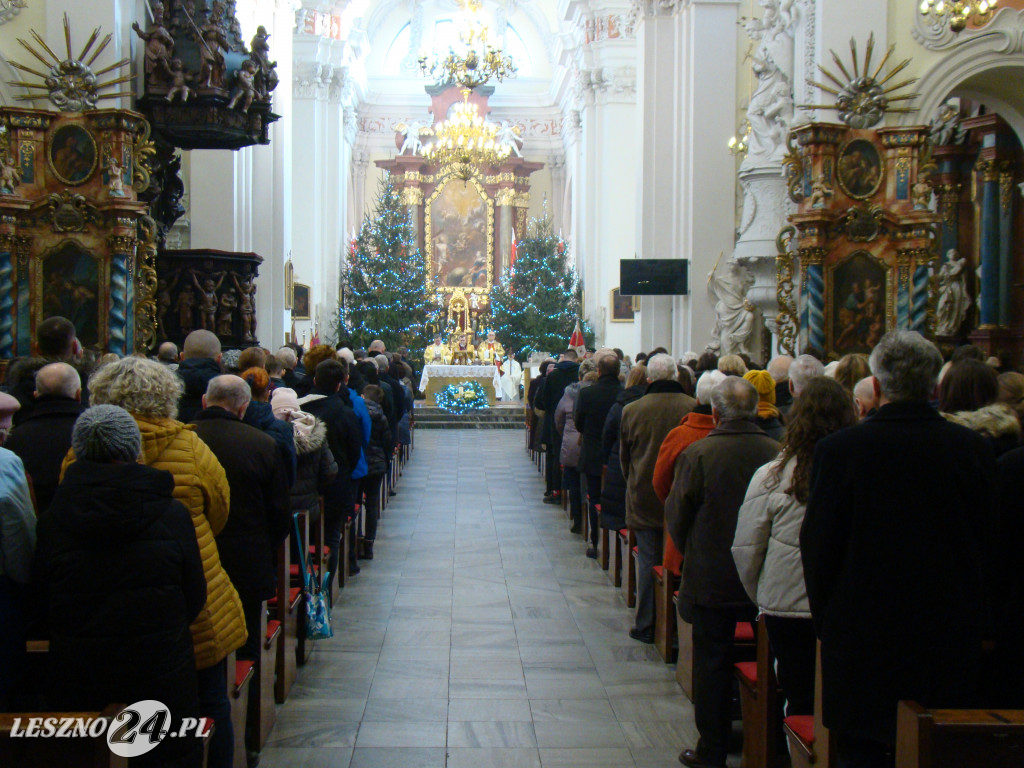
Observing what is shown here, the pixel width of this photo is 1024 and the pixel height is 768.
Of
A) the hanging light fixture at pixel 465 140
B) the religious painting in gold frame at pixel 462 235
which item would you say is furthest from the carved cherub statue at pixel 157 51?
the religious painting in gold frame at pixel 462 235

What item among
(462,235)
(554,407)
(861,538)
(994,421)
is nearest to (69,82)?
(554,407)

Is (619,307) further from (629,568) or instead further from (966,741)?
(966,741)

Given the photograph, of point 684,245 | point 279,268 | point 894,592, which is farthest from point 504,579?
point 279,268

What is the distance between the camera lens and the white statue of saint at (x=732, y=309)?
16469mm

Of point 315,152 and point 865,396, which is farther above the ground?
point 315,152

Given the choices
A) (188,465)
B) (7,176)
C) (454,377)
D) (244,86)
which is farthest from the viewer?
(454,377)

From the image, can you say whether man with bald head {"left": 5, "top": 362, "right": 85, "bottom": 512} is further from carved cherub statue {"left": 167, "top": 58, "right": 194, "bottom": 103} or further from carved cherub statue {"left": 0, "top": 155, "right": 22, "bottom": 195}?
carved cherub statue {"left": 167, "top": 58, "right": 194, "bottom": 103}

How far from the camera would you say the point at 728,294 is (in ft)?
55.1

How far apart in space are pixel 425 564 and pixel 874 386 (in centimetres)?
609

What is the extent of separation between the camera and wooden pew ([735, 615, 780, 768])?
460 centimetres

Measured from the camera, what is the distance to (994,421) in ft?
14.5

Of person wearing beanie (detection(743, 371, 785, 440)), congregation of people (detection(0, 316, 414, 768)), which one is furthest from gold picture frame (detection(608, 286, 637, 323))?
congregation of people (detection(0, 316, 414, 768))

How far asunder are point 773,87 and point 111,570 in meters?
12.0

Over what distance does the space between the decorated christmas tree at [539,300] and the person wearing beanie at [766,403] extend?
2270cm
